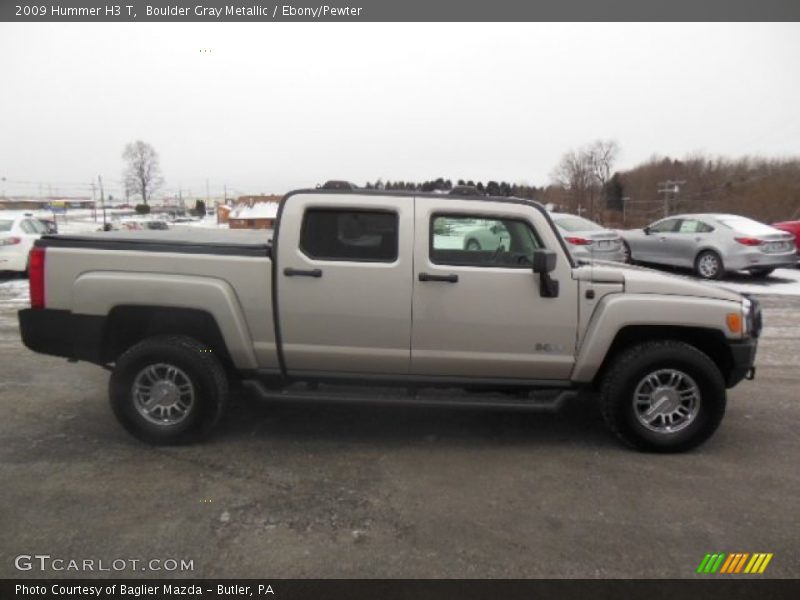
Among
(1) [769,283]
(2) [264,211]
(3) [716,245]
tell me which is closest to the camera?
(2) [264,211]

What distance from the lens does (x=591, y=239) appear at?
11.8 metres

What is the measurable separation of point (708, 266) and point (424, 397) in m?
10.5

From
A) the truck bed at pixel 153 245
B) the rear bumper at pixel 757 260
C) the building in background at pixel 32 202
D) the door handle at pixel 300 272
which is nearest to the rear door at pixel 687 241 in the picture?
the rear bumper at pixel 757 260

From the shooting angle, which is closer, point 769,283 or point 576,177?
point 769,283

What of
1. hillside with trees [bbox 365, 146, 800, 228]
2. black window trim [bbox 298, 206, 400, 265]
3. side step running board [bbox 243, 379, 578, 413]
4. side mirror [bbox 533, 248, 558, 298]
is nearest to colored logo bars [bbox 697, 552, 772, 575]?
side step running board [bbox 243, 379, 578, 413]

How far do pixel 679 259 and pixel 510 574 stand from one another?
467 inches

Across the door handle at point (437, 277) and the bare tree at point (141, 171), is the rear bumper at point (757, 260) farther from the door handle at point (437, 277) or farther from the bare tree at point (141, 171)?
the bare tree at point (141, 171)

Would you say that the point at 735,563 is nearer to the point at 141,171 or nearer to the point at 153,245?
the point at 153,245

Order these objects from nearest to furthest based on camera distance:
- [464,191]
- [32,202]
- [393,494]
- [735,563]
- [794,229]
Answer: [735,563] → [393,494] → [464,191] → [794,229] → [32,202]

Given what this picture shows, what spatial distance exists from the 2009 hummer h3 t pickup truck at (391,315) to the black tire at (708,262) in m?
8.92

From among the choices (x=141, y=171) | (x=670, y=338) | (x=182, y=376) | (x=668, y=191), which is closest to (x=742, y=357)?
(x=670, y=338)

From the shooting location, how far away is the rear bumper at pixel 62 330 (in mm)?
4023

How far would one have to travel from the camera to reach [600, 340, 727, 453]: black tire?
3.92 metres
